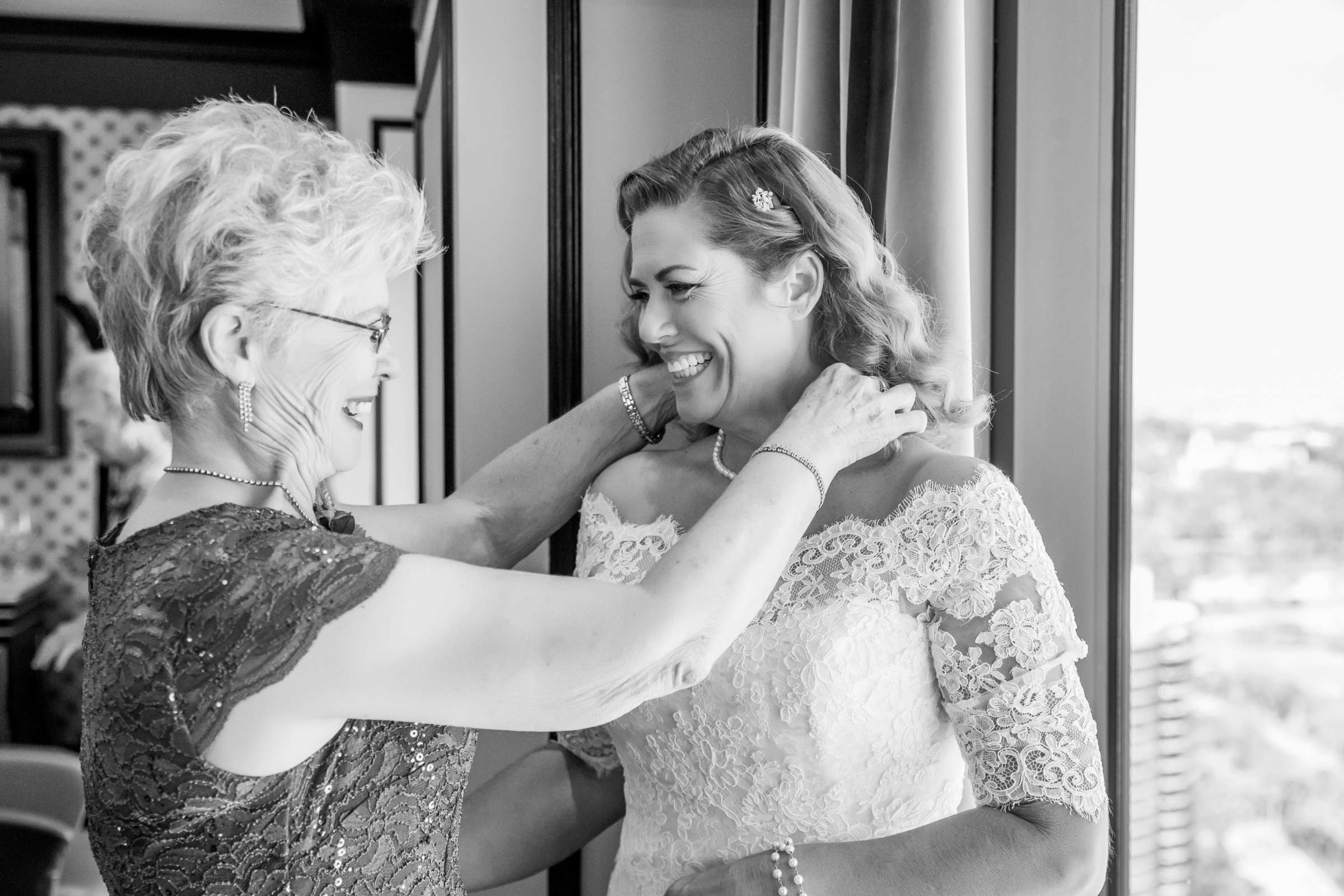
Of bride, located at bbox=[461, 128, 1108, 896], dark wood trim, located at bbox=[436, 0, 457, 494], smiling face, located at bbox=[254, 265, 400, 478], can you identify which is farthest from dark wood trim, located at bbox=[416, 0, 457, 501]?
smiling face, located at bbox=[254, 265, 400, 478]

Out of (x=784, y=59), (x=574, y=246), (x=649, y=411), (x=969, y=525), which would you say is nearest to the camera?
(x=969, y=525)

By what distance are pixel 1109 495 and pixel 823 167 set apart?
0.60 m

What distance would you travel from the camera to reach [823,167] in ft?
4.87

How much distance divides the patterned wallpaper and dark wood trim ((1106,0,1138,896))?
4439mm

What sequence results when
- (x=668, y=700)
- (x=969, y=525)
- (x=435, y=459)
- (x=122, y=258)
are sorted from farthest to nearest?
(x=435, y=459) < (x=668, y=700) < (x=969, y=525) < (x=122, y=258)

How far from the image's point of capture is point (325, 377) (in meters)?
1.11

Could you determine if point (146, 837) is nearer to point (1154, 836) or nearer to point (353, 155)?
point (353, 155)

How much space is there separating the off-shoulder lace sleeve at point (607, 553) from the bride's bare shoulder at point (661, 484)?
0.07 ft

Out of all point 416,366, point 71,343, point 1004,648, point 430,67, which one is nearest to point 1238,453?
point 1004,648

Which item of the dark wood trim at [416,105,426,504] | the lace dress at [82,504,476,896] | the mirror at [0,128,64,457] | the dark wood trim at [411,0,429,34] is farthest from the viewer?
the mirror at [0,128,64,457]

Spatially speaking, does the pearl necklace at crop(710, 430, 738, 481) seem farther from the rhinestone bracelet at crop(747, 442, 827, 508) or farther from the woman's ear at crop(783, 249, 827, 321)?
the rhinestone bracelet at crop(747, 442, 827, 508)

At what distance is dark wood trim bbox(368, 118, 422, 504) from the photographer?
160 inches

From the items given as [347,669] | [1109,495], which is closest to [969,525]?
[1109,495]

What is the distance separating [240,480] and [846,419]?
0.65m
